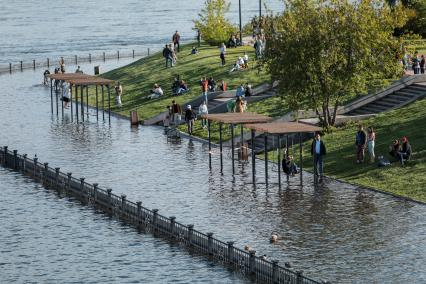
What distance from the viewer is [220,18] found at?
→ 111750 mm

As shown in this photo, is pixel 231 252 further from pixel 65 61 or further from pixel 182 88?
pixel 65 61

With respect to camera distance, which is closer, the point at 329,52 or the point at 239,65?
the point at 329,52

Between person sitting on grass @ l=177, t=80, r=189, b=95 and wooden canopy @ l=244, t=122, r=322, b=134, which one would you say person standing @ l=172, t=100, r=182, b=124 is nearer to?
person sitting on grass @ l=177, t=80, r=189, b=95

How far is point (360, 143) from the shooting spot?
60.6 metres

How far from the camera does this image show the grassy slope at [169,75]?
88938 millimetres

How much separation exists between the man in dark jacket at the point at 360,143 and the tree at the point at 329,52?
29.8 ft

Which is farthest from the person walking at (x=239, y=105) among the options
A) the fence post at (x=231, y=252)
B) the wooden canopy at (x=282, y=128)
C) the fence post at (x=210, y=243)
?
the fence post at (x=231, y=252)

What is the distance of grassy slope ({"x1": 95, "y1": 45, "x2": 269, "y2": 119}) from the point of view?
3501 inches

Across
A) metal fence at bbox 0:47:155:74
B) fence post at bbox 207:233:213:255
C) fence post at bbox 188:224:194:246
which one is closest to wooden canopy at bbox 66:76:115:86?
fence post at bbox 188:224:194:246

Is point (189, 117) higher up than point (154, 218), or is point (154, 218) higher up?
point (189, 117)

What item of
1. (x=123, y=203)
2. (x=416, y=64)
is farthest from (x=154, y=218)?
(x=416, y=64)

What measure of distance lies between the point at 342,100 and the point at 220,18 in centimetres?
4032

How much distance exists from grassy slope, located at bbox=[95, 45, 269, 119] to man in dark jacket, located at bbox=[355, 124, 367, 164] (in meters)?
23.6

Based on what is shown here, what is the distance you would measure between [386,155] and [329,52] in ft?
35.1
